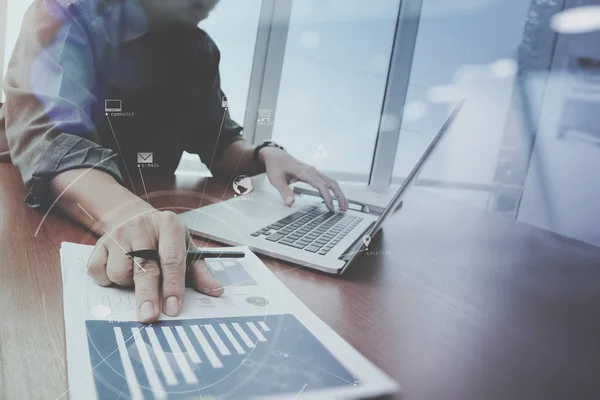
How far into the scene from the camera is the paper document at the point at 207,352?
206mm

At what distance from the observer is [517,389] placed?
0.83 feet

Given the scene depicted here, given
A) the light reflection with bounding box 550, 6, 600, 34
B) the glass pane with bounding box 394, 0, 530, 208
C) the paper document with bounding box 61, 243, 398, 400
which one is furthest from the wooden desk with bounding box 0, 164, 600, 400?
the light reflection with bounding box 550, 6, 600, 34

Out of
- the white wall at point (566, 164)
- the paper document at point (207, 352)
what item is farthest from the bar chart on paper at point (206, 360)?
the white wall at point (566, 164)

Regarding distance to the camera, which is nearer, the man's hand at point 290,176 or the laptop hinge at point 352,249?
the laptop hinge at point 352,249

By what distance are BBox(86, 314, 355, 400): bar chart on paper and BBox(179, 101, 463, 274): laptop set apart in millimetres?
126

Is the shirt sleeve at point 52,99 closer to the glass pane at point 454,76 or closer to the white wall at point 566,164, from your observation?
the glass pane at point 454,76

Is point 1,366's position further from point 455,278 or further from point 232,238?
point 455,278

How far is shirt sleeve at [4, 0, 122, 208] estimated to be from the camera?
389 millimetres

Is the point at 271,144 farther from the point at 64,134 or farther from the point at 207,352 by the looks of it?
the point at 207,352

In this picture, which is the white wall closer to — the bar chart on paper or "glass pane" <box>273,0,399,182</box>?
"glass pane" <box>273,0,399,182</box>

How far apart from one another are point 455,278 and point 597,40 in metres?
0.43

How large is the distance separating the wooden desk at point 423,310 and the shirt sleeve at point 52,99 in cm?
5
